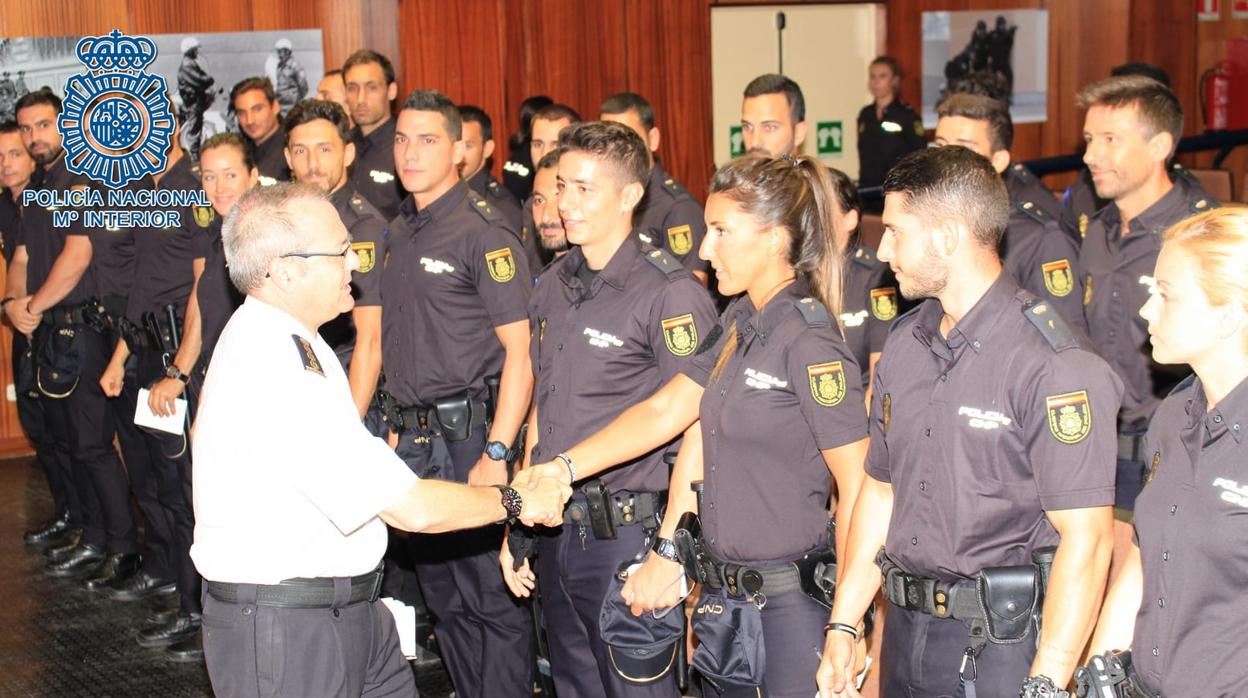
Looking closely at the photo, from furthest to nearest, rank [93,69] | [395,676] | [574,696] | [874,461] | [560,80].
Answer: [560,80] < [93,69] < [574,696] < [395,676] < [874,461]

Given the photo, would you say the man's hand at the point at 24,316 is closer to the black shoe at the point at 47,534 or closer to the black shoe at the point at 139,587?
the black shoe at the point at 47,534

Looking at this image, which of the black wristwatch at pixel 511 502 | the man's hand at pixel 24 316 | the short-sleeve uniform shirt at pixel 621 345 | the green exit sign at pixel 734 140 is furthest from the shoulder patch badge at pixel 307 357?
the green exit sign at pixel 734 140

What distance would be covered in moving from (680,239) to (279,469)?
312 centimetres

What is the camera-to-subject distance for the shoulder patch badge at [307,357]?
2.74 metres

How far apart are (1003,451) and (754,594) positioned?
741 millimetres

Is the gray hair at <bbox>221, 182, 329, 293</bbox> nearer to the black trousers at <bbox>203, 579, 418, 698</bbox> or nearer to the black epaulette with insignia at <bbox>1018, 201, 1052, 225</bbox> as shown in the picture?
the black trousers at <bbox>203, 579, 418, 698</bbox>

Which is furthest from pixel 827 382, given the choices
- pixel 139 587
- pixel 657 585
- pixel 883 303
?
pixel 139 587

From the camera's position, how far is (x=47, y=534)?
6.48 metres

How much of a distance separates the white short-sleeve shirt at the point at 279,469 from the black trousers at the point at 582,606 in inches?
31.9

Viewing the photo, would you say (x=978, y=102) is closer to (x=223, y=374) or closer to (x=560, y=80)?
(x=223, y=374)

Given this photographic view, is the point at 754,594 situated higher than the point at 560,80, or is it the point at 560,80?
the point at 560,80

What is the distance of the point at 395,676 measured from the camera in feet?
9.73

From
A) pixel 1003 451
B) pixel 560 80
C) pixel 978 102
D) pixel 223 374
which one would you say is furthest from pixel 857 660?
pixel 560 80

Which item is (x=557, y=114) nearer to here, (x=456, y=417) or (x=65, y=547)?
(x=456, y=417)
